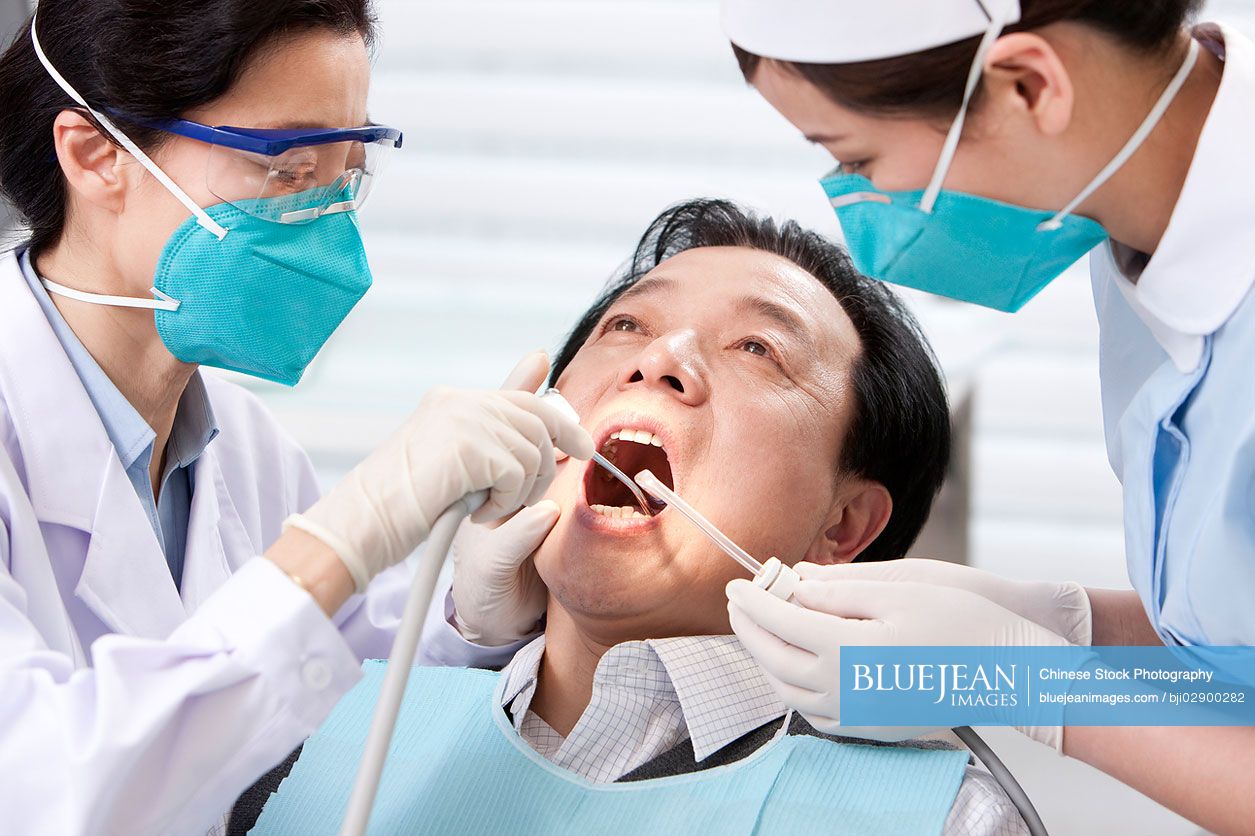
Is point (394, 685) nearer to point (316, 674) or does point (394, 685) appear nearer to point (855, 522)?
point (316, 674)

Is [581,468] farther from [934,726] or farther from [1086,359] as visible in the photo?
[1086,359]

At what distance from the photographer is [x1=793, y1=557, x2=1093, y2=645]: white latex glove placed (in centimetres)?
151

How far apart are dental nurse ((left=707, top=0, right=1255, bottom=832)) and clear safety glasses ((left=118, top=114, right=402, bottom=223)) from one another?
64 cm

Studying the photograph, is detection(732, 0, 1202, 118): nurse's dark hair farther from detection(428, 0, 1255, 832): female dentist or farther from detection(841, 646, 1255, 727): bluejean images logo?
detection(841, 646, 1255, 727): bluejean images logo

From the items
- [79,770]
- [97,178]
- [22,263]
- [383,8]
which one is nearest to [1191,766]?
[79,770]

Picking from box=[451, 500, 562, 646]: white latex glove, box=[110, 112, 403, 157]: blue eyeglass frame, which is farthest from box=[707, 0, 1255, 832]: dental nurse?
box=[110, 112, 403, 157]: blue eyeglass frame

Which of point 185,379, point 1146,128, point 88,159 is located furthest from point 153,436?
point 1146,128

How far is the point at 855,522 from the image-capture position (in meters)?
1.87

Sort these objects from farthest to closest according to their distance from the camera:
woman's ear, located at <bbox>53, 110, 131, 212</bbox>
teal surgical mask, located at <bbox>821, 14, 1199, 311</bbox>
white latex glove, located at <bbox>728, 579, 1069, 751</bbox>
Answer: woman's ear, located at <bbox>53, 110, 131, 212</bbox> → white latex glove, located at <bbox>728, 579, 1069, 751</bbox> → teal surgical mask, located at <bbox>821, 14, 1199, 311</bbox>

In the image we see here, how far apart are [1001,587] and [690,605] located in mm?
417

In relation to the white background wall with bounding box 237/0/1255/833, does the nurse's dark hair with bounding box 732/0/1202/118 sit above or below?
above

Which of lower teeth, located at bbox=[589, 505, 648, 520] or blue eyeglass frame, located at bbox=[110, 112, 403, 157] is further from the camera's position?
lower teeth, located at bbox=[589, 505, 648, 520]

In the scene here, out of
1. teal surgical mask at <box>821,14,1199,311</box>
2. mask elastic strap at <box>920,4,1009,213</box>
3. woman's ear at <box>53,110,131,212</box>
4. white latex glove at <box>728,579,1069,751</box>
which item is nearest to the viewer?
mask elastic strap at <box>920,4,1009,213</box>

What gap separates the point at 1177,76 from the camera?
4.09 feet
